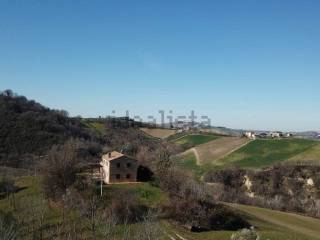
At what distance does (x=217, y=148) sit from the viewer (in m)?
130

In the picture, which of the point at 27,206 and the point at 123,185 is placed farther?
the point at 123,185

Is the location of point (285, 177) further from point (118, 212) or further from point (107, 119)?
point (107, 119)

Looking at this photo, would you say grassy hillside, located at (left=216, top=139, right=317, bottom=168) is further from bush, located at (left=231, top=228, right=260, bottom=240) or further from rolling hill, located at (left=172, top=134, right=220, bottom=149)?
bush, located at (left=231, top=228, right=260, bottom=240)

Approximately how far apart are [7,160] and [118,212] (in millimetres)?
56981

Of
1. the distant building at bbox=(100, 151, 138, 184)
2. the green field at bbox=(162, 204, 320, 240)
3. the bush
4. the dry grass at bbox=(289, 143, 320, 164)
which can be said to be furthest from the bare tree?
the dry grass at bbox=(289, 143, 320, 164)

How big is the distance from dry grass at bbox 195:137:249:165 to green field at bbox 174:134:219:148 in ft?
25.9

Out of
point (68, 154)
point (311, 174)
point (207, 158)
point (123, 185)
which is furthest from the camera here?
point (207, 158)

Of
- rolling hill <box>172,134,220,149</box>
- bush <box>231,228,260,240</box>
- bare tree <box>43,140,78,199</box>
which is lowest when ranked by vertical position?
bush <box>231,228,260,240</box>

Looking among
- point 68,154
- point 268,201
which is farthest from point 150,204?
point 268,201

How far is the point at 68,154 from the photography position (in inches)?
2461

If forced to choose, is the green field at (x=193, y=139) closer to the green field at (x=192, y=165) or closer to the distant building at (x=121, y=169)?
the green field at (x=192, y=165)

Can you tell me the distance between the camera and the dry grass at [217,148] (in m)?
120

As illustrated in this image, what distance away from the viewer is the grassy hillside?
110 m

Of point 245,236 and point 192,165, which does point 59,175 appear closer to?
point 245,236
